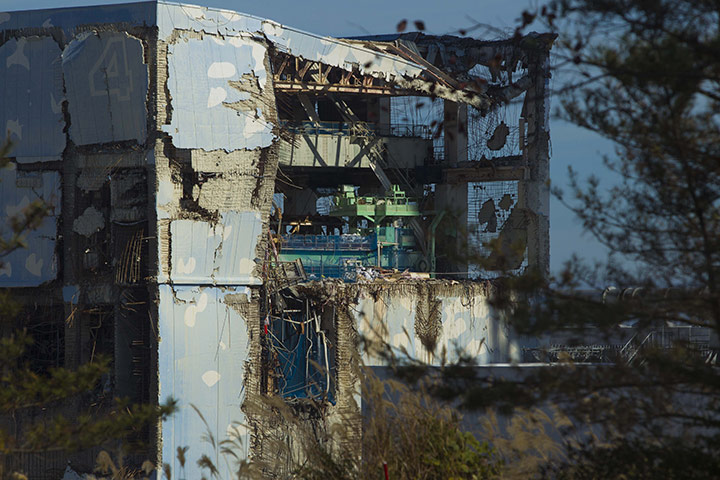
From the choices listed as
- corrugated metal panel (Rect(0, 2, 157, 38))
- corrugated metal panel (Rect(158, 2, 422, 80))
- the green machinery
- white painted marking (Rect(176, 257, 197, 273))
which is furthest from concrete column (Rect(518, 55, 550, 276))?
corrugated metal panel (Rect(0, 2, 157, 38))

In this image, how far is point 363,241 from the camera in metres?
30.1

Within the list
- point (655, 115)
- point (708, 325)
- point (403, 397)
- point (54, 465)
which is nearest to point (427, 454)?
point (403, 397)

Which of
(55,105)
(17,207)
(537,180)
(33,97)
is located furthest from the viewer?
(537,180)

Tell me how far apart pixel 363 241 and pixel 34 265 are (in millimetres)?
9906

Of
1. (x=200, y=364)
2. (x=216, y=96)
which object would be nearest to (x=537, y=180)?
(x=216, y=96)

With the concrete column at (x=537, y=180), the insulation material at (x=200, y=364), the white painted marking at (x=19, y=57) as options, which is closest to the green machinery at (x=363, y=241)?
the concrete column at (x=537, y=180)

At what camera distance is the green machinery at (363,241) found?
95.0 ft

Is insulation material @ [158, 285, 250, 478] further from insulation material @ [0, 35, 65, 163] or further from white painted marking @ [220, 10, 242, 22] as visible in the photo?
white painted marking @ [220, 10, 242, 22]

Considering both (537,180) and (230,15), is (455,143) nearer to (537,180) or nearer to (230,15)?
(537,180)

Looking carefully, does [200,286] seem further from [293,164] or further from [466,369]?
[466,369]

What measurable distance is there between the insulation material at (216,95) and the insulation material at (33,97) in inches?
130

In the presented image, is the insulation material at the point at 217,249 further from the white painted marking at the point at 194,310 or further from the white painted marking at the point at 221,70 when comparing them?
the white painted marking at the point at 221,70

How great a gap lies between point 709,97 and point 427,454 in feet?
15.0

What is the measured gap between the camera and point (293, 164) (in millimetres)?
30188
